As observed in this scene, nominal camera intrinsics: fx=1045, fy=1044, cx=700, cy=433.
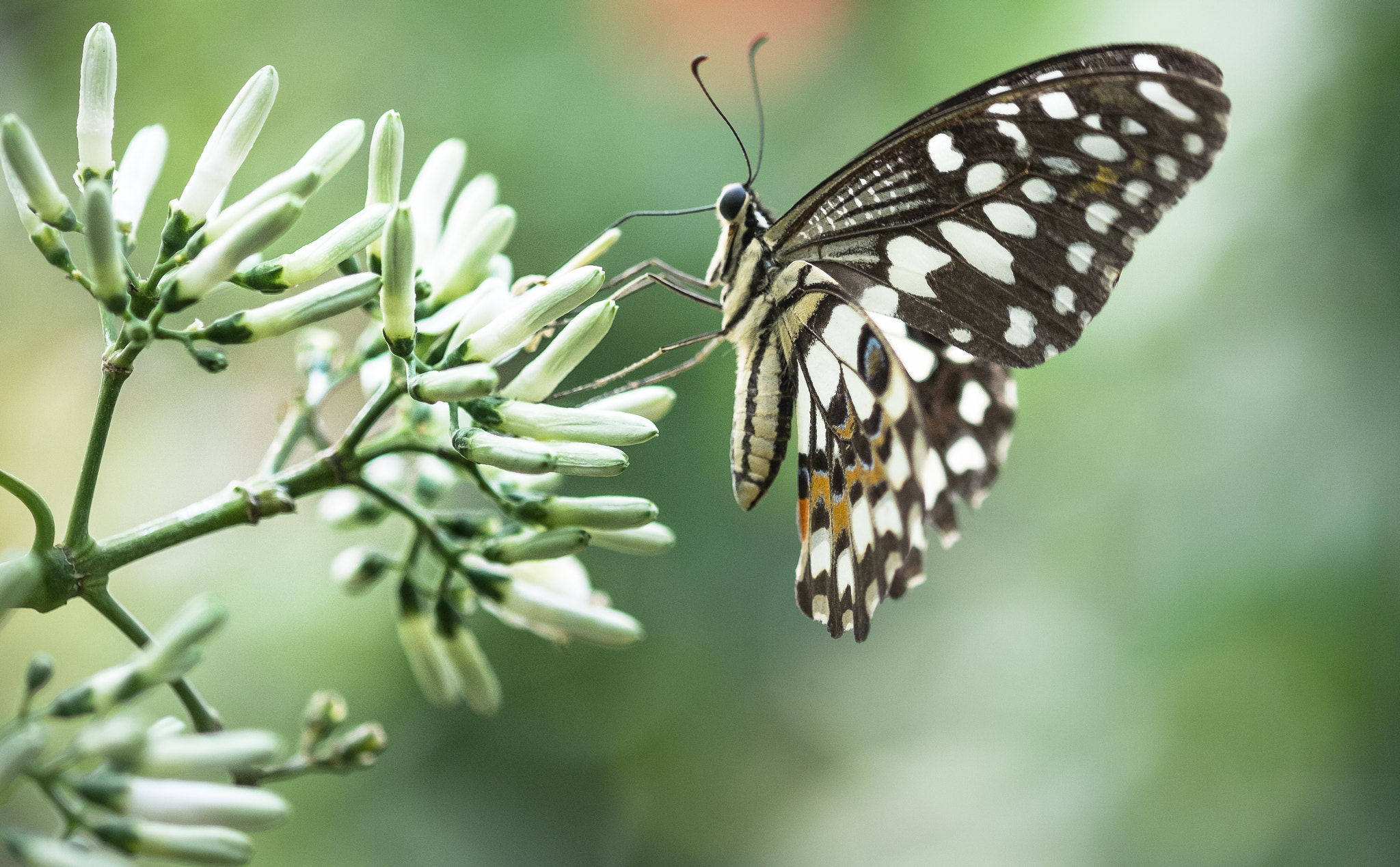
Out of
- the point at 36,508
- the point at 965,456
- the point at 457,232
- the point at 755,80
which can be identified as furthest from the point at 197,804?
the point at 755,80

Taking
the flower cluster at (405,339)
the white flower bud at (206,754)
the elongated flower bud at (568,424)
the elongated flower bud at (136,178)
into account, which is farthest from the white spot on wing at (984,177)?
the white flower bud at (206,754)

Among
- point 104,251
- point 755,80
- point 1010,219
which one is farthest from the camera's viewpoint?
point 755,80

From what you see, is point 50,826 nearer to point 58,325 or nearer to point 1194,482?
point 58,325

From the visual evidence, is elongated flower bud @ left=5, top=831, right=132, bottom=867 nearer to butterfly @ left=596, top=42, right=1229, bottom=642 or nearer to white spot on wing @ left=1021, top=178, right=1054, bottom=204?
butterfly @ left=596, top=42, right=1229, bottom=642

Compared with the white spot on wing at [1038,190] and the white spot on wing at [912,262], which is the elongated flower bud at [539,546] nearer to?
the white spot on wing at [912,262]

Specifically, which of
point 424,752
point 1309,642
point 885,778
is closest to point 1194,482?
point 1309,642

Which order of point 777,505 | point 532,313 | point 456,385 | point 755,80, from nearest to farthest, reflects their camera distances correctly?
point 456,385
point 532,313
point 755,80
point 777,505

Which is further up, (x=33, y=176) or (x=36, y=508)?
(x=33, y=176)

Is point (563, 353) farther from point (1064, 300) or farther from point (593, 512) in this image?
point (1064, 300)
